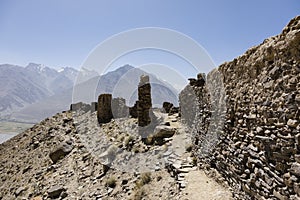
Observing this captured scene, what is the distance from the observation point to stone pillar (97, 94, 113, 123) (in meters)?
20.1

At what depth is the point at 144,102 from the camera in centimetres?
1540

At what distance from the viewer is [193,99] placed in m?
12.3

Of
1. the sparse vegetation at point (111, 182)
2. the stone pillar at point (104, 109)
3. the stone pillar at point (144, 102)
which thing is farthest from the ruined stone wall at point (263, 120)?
the stone pillar at point (104, 109)

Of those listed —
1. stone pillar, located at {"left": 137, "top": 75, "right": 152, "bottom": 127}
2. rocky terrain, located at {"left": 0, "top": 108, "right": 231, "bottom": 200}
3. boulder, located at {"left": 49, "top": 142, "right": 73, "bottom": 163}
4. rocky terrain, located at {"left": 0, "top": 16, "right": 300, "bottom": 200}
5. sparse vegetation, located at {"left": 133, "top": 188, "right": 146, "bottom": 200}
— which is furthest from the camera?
boulder, located at {"left": 49, "top": 142, "right": 73, "bottom": 163}

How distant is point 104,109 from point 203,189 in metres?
14.0

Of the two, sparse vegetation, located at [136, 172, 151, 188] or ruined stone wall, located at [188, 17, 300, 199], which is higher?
ruined stone wall, located at [188, 17, 300, 199]

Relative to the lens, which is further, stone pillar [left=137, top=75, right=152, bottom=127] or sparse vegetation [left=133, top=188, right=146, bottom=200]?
stone pillar [left=137, top=75, right=152, bottom=127]

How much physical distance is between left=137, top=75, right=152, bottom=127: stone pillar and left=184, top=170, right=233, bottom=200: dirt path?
6.97 m

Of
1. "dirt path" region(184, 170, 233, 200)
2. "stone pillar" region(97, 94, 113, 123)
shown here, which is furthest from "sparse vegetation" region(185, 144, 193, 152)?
"stone pillar" region(97, 94, 113, 123)

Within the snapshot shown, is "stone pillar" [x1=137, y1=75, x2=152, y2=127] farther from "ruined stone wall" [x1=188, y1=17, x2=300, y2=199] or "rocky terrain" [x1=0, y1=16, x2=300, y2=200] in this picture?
"ruined stone wall" [x1=188, y1=17, x2=300, y2=199]

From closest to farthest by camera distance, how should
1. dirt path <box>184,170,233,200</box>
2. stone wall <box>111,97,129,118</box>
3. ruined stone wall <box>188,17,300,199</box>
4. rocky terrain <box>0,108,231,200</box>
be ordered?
ruined stone wall <box>188,17,300,199</box> → dirt path <box>184,170,233,200</box> → rocky terrain <box>0,108,231,200</box> → stone wall <box>111,97,129,118</box>

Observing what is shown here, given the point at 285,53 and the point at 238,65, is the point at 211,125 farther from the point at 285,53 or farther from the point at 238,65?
the point at 285,53

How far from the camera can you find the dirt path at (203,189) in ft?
23.0

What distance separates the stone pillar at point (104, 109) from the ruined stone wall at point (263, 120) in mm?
13264
